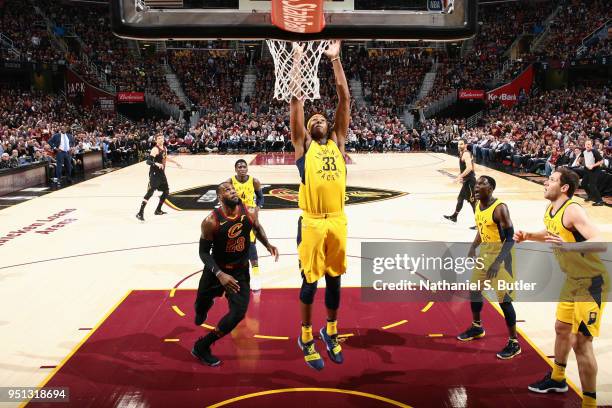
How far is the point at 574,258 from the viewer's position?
154 inches

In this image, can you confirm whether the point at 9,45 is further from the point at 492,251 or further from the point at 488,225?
the point at 492,251

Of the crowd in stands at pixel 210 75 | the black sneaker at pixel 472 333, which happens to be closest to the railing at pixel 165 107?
the crowd in stands at pixel 210 75

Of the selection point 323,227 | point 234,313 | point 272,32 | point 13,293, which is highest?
point 272,32

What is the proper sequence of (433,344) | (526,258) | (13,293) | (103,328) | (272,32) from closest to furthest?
1. (272,32)
2. (433,344)
3. (103,328)
4. (13,293)
5. (526,258)

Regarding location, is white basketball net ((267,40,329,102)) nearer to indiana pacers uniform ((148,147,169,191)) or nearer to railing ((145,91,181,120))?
indiana pacers uniform ((148,147,169,191))

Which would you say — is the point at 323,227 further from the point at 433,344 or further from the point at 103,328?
the point at 103,328

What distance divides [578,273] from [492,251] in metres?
1.04

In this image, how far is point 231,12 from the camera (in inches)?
180

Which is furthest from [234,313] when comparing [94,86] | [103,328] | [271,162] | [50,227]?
[94,86]

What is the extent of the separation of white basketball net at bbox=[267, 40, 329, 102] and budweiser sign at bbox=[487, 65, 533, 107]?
29.7m

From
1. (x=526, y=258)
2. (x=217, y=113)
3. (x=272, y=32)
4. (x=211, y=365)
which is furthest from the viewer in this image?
(x=217, y=113)

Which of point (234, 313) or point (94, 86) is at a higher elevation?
point (94, 86)

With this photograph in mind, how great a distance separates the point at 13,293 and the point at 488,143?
66.6 ft

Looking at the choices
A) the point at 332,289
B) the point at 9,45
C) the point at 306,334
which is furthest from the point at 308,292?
the point at 9,45
